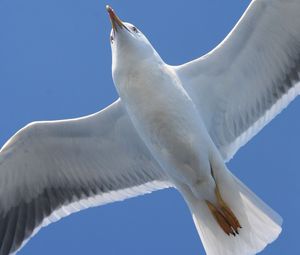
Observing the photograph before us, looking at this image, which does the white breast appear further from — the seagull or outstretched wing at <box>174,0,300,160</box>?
outstretched wing at <box>174,0,300,160</box>

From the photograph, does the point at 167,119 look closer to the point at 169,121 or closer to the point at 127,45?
the point at 169,121

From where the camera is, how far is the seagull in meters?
4.82

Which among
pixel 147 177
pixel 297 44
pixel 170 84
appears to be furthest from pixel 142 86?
pixel 297 44

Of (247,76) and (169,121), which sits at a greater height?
(169,121)

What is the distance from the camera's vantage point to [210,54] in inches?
203

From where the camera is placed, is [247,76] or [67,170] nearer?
[247,76]

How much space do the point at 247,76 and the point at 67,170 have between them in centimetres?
144

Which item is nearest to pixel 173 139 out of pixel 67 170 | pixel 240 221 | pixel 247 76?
pixel 240 221

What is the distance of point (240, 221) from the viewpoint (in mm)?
4898

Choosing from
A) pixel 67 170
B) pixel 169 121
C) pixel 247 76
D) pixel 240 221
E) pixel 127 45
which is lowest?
pixel 240 221

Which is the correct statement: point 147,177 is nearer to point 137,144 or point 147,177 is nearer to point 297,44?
point 137,144

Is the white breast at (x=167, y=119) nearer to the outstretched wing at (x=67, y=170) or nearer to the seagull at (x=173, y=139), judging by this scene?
the seagull at (x=173, y=139)

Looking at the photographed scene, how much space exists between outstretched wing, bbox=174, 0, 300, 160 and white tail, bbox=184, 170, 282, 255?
0.46 m

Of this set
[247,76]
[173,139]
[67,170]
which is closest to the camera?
[173,139]
